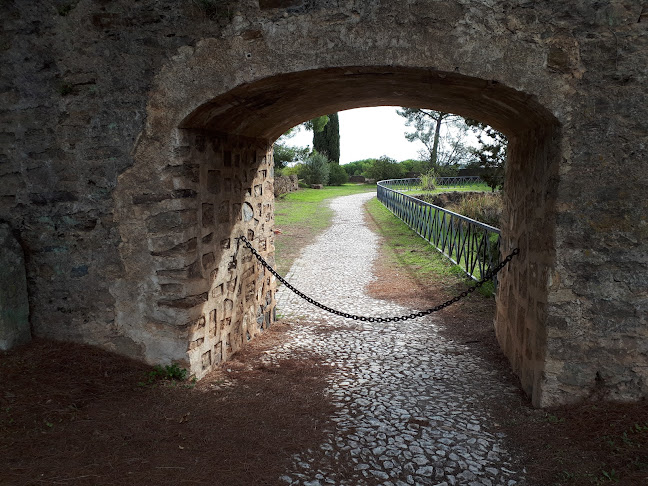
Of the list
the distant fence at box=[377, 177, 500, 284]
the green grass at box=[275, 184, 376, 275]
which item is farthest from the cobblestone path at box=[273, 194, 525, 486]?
the green grass at box=[275, 184, 376, 275]

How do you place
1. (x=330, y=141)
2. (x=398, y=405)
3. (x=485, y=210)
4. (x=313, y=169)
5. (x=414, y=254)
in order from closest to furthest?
(x=398, y=405) < (x=414, y=254) < (x=485, y=210) < (x=313, y=169) < (x=330, y=141)

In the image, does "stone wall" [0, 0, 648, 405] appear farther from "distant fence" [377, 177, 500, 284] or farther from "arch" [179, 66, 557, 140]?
"distant fence" [377, 177, 500, 284]

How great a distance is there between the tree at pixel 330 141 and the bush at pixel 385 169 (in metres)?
2.90

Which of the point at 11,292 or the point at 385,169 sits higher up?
the point at 385,169

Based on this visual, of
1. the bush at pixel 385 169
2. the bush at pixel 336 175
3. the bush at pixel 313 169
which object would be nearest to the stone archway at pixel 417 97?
the bush at pixel 313 169

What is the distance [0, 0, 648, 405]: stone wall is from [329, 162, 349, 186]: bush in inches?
1173

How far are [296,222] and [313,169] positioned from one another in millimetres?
14501

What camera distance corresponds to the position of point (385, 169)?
113 ft

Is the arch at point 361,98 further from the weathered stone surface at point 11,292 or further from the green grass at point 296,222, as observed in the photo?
the green grass at point 296,222

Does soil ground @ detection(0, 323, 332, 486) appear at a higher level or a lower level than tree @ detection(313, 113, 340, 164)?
lower

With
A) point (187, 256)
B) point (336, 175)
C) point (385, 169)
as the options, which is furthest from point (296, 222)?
point (385, 169)

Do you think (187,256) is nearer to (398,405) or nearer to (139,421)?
(139,421)

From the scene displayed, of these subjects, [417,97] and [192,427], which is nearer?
[192,427]

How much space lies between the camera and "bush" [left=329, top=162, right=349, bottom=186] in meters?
33.9
